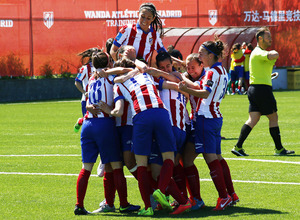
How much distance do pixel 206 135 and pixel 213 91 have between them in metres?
0.55

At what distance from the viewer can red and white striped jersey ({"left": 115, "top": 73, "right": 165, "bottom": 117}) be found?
26.3ft

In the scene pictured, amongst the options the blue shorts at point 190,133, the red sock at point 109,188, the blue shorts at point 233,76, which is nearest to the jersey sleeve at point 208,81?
the blue shorts at point 190,133

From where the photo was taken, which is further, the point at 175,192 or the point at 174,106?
the point at 174,106

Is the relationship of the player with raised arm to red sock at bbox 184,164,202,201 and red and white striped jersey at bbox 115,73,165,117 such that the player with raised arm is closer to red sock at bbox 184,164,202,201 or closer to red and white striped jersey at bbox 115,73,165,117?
red sock at bbox 184,164,202,201

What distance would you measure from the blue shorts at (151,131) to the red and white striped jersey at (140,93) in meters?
0.07

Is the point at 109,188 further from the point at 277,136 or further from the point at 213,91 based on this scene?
the point at 277,136

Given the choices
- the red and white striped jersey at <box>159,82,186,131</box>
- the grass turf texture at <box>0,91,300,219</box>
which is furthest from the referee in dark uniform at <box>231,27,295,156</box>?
the red and white striped jersey at <box>159,82,186,131</box>

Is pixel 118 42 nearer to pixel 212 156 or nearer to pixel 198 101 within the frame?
pixel 198 101

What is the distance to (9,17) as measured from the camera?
102 feet

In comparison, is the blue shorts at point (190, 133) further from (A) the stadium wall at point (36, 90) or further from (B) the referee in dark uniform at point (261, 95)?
(A) the stadium wall at point (36, 90)


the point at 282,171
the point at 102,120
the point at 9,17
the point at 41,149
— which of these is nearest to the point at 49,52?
the point at 9,17

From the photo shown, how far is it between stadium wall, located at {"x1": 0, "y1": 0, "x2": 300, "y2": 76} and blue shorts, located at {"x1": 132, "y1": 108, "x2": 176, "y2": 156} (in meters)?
23.2

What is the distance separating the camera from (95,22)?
109ft

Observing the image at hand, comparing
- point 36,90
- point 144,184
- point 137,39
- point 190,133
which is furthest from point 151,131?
point 36,90
